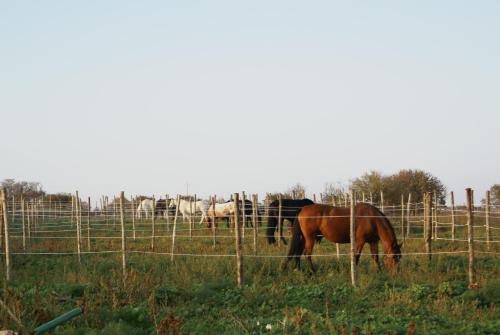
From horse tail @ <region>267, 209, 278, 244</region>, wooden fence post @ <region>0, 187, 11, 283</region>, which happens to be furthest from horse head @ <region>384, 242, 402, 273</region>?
wooden fence post @ <region>0, 187, 11, 283</region>

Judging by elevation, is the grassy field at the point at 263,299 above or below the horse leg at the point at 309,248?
below

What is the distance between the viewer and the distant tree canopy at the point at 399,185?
42.1 metres

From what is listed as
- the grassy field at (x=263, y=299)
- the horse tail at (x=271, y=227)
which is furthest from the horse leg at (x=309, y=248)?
the horse tail at (x=271, y=227)

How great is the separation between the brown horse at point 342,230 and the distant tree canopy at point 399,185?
96.2 ft

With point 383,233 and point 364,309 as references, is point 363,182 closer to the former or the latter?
point 383,233

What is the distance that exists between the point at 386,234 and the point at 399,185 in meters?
31.6

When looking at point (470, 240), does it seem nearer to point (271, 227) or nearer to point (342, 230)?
point (342, 230)

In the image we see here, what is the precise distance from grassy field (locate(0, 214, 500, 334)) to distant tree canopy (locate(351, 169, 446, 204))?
28883 mm

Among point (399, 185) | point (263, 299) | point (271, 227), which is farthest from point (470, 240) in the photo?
point (399, 185)

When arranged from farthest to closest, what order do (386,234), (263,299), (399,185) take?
(399,185)
(386,234)
(263,299)

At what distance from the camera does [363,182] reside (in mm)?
44688

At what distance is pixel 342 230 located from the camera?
1303 centimetres

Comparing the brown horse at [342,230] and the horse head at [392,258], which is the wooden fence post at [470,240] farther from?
the brown horse at [342,230]

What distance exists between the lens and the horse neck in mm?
12227
